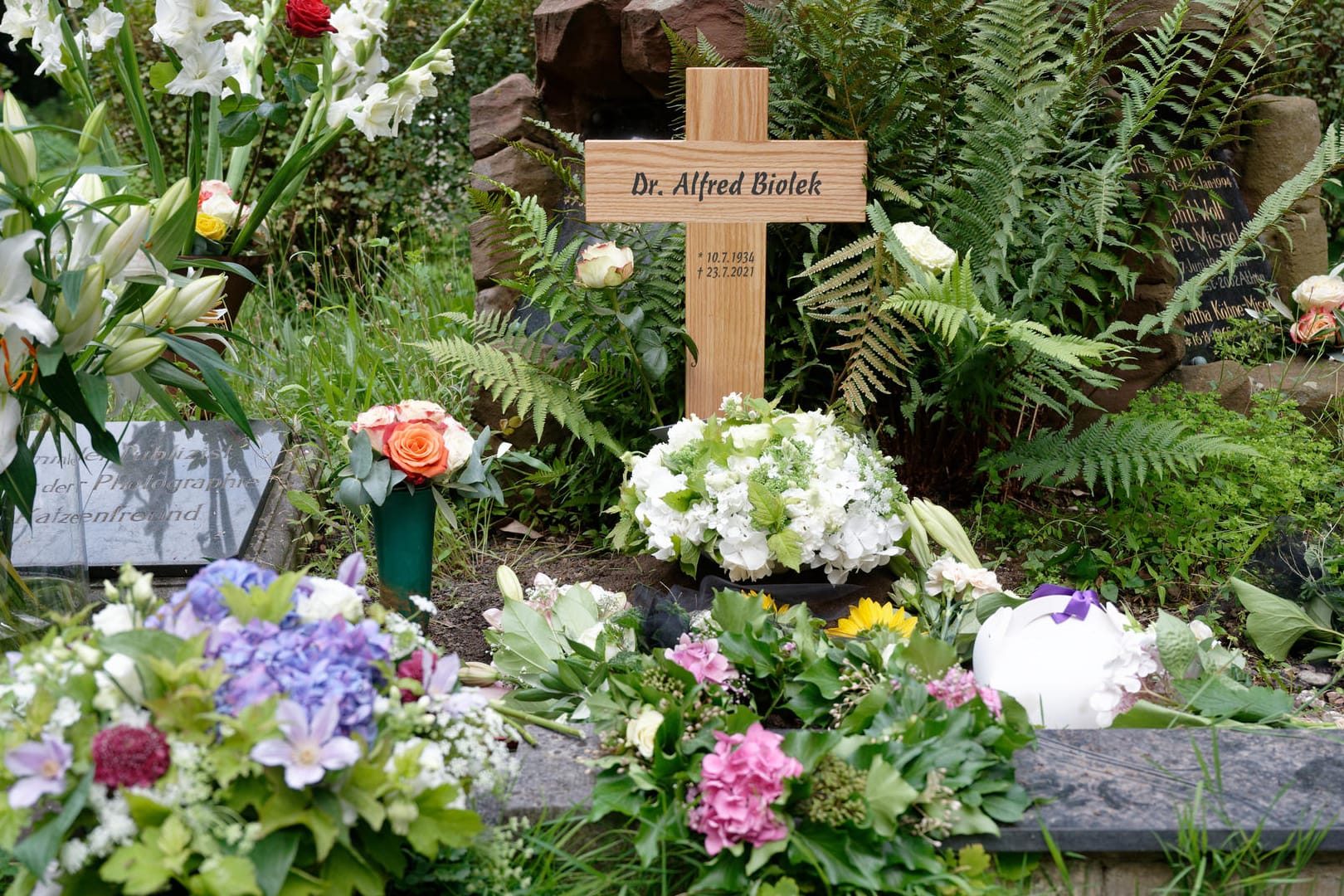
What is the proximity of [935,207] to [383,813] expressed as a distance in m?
2.39

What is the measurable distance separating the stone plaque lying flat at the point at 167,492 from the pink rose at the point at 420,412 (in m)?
0.66

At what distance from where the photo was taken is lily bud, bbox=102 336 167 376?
1675mm

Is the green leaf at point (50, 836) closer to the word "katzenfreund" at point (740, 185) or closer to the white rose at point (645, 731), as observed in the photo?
the white rose at point (645, 731)

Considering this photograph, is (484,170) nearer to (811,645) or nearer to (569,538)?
(569,538)

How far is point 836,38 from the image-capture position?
2910 millimetres

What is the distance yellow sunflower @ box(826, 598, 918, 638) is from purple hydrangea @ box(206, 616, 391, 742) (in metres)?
1.07

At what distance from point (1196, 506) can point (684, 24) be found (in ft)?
6.76

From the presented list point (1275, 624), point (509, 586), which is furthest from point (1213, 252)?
point (509, 586)

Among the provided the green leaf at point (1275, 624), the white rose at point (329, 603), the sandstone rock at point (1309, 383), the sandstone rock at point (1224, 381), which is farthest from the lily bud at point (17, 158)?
the sandstone rock at point (1309, 383)

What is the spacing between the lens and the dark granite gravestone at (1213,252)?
13.0ft

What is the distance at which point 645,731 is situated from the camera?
152 centimetres

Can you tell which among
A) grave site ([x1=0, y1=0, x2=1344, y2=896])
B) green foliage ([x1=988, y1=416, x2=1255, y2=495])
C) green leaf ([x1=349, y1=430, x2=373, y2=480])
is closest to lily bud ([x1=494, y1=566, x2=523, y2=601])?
grave site ([x1=0, y1=0, x2=1344, y2=896])

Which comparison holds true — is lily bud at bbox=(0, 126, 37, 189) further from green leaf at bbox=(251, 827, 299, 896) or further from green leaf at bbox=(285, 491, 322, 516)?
green leaf at bbox=(285, 491, 322, 516)

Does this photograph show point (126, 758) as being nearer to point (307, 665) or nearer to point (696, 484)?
point (307, 665)
